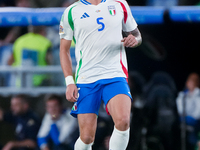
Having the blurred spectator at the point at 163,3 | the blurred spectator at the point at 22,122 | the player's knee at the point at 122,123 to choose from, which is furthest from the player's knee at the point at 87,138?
the blurred spectator at the point at 163,3

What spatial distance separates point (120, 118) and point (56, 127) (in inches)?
118

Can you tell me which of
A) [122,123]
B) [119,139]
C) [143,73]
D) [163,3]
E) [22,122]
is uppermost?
[122,123]

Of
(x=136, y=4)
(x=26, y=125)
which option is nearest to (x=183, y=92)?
(x=136, y=4)

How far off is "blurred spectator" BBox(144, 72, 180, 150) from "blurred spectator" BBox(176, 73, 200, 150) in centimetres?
12

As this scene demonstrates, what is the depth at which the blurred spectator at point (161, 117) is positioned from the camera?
6.68 m

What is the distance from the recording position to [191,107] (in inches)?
265

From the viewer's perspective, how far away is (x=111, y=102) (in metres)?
4.03

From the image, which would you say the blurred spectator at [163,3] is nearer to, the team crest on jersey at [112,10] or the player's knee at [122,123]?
the team crest on jersey at [112,10]

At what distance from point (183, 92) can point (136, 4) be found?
177cm

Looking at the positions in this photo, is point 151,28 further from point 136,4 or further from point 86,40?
point 86,40

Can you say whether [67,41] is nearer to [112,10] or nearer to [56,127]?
[112,10]

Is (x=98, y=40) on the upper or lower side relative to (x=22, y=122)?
upper

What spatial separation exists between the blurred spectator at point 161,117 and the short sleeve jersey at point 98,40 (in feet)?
8.81

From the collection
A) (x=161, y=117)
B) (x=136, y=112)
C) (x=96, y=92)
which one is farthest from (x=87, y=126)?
(x=161, y=117)
